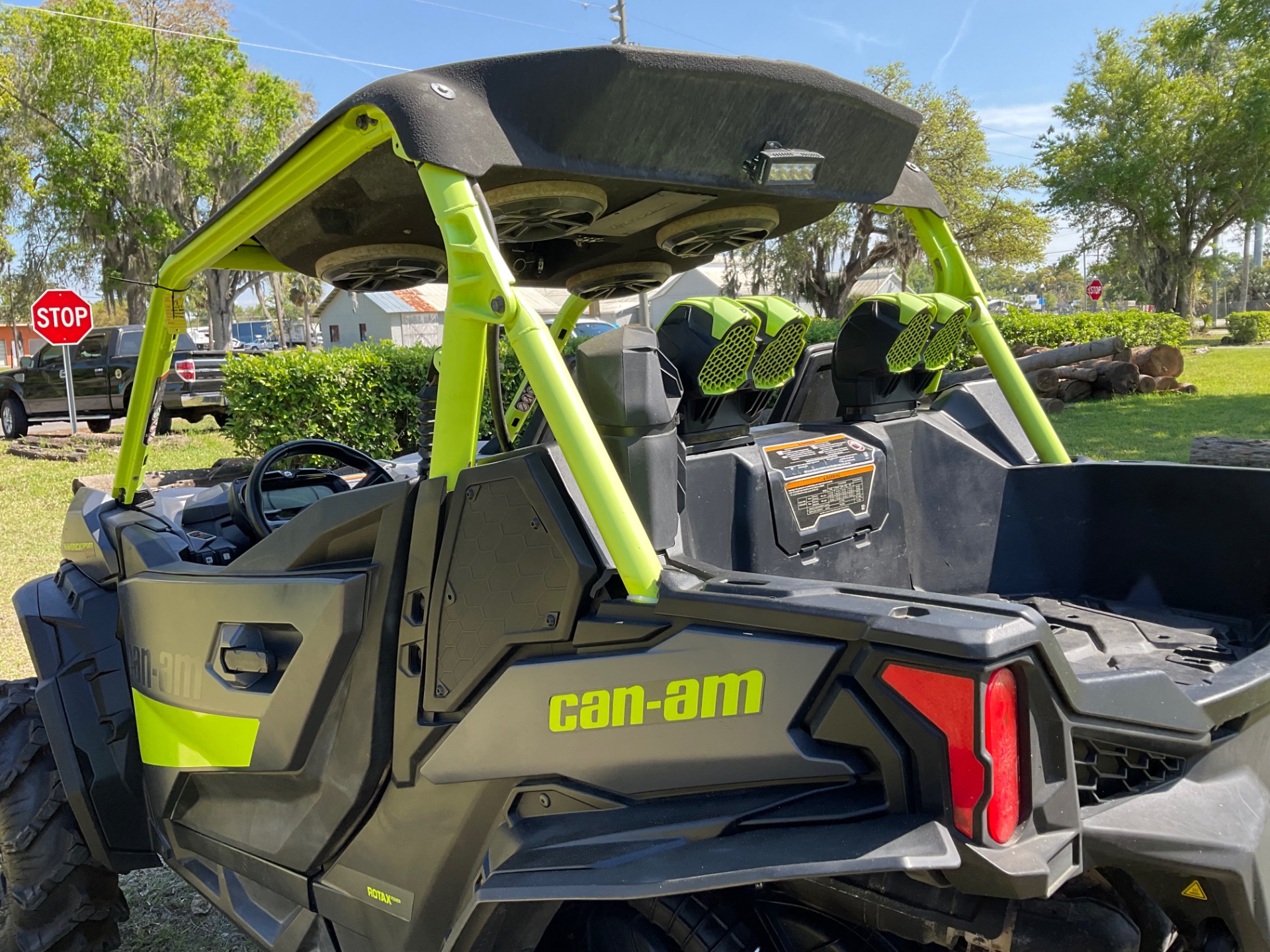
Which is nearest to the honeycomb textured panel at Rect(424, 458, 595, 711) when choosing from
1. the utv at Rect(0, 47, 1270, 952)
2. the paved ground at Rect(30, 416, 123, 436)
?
the utv at Rect(0, 47, 1270, 952)

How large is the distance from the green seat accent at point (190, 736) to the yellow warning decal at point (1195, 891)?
188 centimetres

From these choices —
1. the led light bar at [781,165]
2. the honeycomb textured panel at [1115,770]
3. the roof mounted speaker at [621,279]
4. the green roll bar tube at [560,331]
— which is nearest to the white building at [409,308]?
the green roll bar tube at [560,331]

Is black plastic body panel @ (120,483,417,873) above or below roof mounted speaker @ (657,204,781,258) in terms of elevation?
below

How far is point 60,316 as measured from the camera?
12.6 m

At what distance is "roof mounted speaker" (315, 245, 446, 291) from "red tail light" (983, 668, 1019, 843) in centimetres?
201

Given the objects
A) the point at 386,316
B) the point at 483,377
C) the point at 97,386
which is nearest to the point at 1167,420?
the point at 483,377

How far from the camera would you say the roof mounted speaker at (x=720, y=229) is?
2.73 m

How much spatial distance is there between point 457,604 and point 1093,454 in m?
10.1

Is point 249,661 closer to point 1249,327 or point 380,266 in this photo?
point 380,266

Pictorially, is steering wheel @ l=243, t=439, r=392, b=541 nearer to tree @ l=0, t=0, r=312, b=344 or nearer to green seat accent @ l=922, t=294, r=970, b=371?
green seat accent @ l=922, t=294, r=970, b=371

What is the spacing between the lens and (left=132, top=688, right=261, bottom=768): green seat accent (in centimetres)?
232

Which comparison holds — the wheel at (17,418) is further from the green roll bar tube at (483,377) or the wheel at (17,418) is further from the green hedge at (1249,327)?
the green hedge at (1249,327)

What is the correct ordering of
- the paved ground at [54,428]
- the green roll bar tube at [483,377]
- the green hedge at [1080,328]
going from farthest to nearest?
1. the green hedge at [1080,328]
2. the paved ground at [54,428]
3. the green roll bar tube at [483,377]

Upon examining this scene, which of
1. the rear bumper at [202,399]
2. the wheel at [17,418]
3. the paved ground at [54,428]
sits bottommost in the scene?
the paved ground at [54,428]
